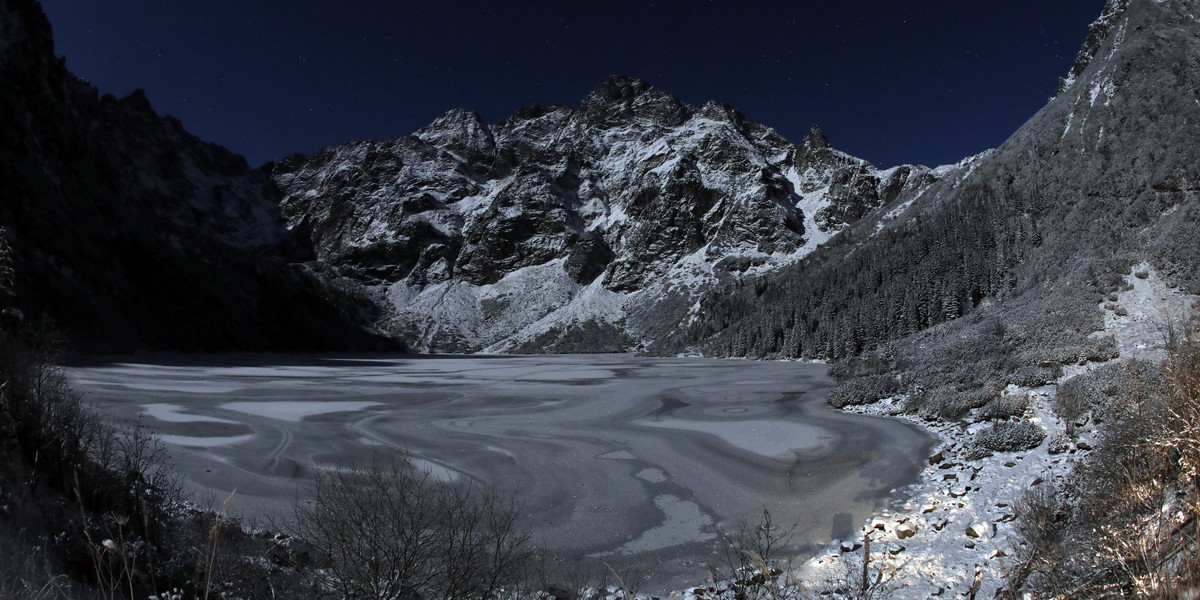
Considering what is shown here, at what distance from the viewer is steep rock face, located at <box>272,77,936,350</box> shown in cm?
13375

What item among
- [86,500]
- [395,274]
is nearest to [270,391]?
[86,500]

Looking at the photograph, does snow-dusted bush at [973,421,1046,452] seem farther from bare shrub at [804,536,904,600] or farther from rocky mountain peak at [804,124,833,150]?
rocky mountain peak at [804,124,833,150]

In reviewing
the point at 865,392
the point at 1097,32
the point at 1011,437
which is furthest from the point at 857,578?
the point at 1097,32

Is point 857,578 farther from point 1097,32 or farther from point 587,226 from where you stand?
point 587,226

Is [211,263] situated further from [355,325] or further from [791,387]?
[791,387]

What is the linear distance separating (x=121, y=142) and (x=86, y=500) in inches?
9128

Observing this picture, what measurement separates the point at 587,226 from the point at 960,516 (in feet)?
542

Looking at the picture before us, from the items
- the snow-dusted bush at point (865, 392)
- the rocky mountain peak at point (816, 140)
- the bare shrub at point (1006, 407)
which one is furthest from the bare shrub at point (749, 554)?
the rocky mountain peak at point (816, 140)

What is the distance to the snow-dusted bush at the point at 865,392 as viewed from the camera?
21.9 m

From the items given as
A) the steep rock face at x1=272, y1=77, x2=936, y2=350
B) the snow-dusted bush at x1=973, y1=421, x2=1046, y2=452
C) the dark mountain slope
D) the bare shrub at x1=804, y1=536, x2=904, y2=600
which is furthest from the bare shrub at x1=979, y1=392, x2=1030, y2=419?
the steep rock face at x1=272, y1=77, x2=936, y2=350

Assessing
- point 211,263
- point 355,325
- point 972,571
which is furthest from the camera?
point 355,325

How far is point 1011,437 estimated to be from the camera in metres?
12.7

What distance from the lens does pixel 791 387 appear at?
31.6m

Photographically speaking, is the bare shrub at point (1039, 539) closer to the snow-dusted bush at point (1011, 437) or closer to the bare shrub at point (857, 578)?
the bare shrub at point (857, 578)
